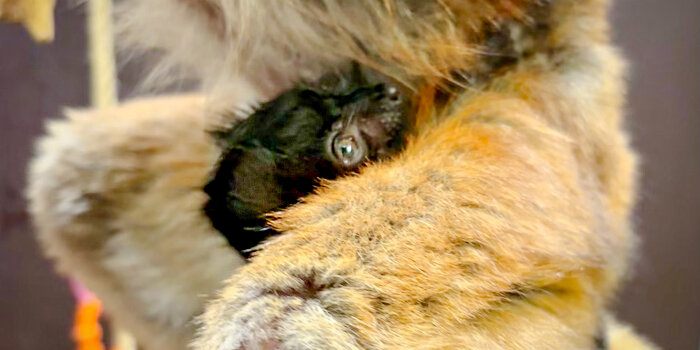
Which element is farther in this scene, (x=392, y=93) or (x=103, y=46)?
(x=103, y=46)

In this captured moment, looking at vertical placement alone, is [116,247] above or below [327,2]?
below

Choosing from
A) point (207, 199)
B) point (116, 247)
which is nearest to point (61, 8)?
point (116, 247)

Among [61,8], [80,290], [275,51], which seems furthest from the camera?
[80,290]

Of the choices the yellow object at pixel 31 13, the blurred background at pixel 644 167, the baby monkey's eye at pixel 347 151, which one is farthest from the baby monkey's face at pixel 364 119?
the blurred background at pixel 644 167

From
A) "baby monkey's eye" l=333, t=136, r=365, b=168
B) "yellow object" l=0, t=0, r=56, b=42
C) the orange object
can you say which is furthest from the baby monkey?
the orange object

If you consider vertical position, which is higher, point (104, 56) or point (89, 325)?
point (104, 56)

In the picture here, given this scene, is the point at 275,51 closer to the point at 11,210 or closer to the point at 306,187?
the point at 306,187

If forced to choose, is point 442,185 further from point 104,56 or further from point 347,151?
point 104,56

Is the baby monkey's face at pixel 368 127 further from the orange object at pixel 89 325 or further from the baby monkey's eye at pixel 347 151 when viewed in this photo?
the orange object at pixel 89 325

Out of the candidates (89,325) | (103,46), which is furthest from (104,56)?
(89,325)
